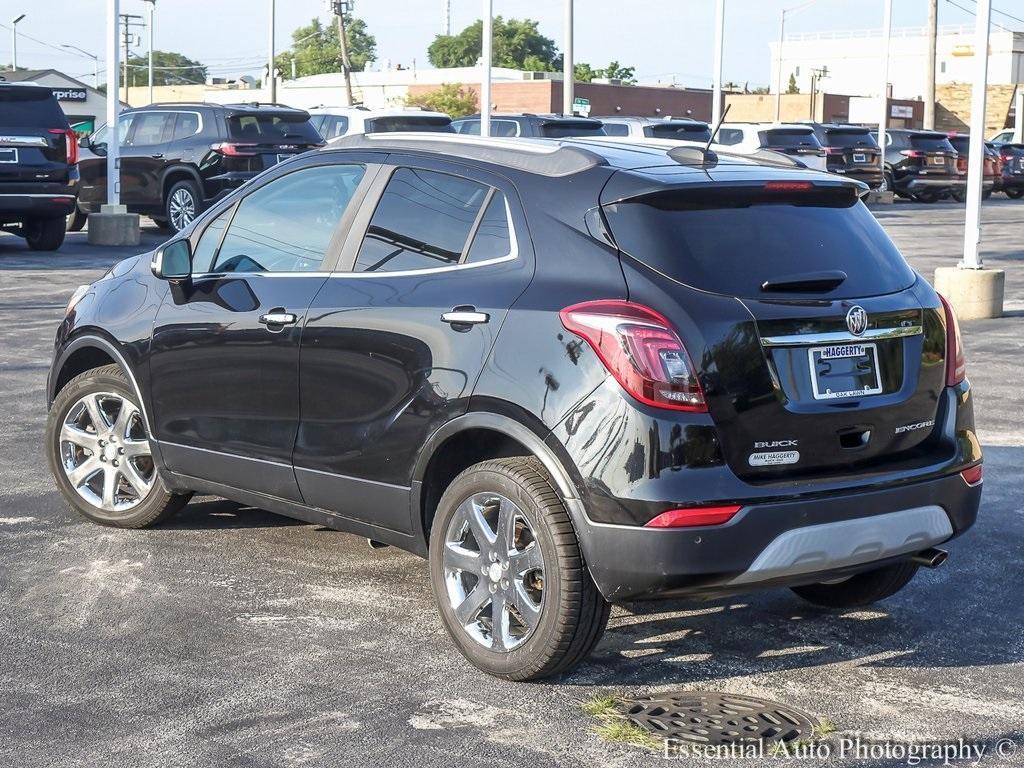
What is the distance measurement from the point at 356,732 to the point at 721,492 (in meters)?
1.28

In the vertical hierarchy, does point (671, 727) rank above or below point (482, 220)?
below

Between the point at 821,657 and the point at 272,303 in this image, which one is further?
the point at 272,303

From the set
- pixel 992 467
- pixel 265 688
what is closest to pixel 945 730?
pixel 265 688

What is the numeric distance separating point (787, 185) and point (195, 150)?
18081mm

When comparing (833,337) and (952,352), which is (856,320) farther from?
(952,352)

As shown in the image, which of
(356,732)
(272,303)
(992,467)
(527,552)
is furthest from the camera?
(992,467)

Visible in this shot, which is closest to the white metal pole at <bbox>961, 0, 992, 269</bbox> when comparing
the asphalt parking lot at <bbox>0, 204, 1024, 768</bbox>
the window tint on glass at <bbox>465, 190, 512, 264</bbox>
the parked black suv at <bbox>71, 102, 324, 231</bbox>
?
the asphalt parking lot at <bbox>0, 204, 1024, 768</bbox>

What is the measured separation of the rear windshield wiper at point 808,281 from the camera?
15.4 ft

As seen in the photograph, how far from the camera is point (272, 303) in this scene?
571 cm

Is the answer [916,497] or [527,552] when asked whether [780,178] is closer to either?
[916,497]

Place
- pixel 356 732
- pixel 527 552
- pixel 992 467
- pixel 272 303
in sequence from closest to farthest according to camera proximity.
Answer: pixel 356 732, pixel 527 552, pixel 272 303, pixel 992 467

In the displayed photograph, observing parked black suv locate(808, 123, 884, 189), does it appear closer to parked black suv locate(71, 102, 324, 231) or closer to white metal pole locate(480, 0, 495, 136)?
white metal pole locate(480, 0, 495, 136)

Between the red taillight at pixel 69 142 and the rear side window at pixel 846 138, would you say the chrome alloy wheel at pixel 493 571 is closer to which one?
the red taillight at pixel 69 142

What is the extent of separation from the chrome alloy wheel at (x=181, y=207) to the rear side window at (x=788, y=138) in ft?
43.1
